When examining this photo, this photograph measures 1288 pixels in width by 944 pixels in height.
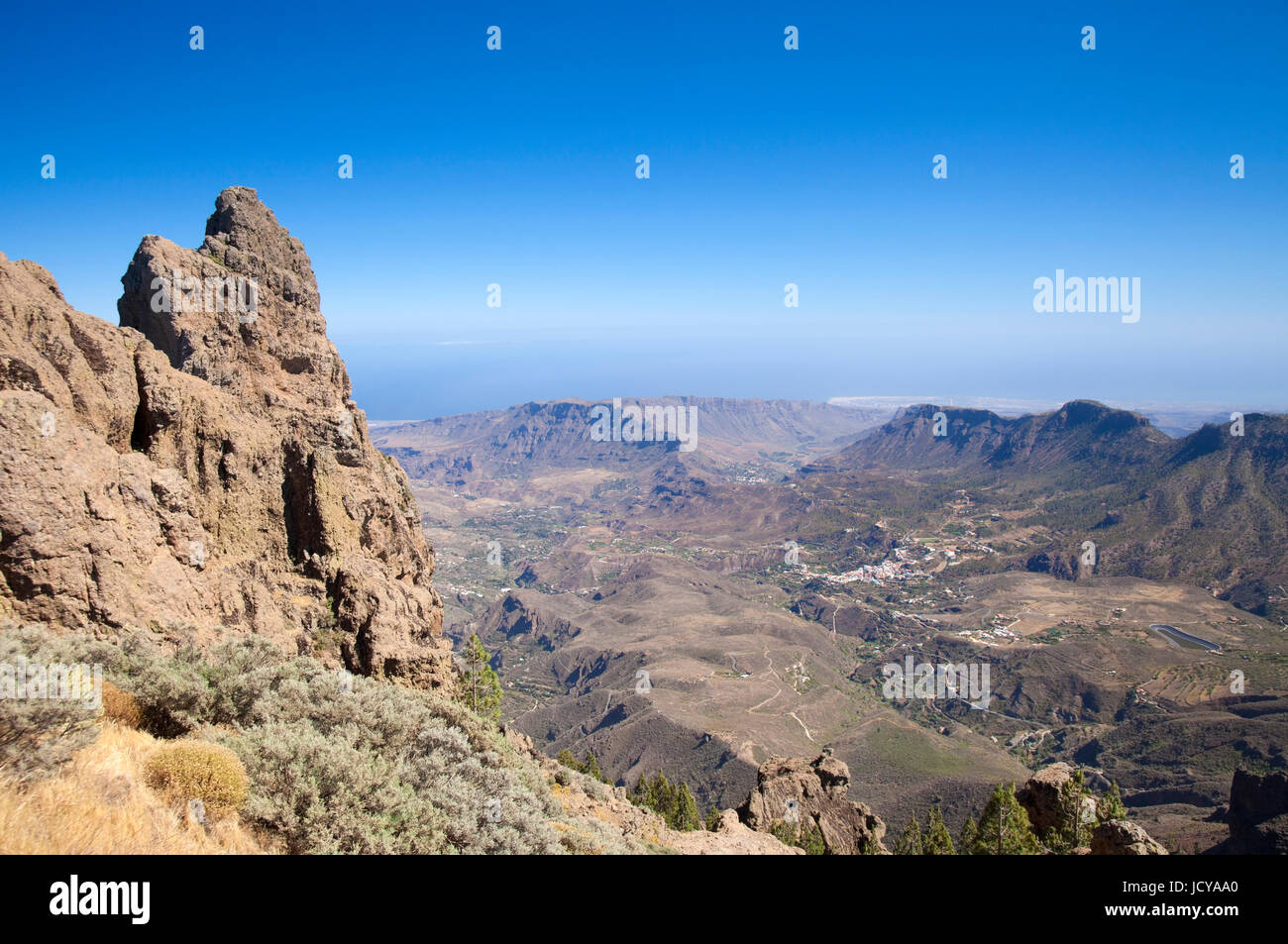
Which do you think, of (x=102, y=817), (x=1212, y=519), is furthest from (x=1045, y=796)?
(x=1212, y=519)

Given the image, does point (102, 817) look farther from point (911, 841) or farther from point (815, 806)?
point (911, 841)

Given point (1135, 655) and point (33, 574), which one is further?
point (1135, 655)

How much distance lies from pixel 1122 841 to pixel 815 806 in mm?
20150

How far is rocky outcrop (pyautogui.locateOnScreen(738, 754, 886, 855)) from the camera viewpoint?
34438mm

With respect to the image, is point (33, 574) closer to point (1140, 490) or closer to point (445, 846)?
point (445, 846)

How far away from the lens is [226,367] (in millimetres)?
25078

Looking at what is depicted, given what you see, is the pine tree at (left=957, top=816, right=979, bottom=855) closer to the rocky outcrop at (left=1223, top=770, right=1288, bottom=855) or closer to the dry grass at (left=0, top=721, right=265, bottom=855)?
the rocky outcrop at (left=1223, top=770, right=1288, bottom=855)

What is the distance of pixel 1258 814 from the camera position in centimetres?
4875

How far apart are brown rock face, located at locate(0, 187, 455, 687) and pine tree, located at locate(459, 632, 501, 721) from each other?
624 centimetres

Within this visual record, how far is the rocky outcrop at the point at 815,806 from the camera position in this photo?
34.4 metres

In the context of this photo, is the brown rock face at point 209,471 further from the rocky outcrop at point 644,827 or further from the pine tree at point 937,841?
the pine tree at point 937,841
